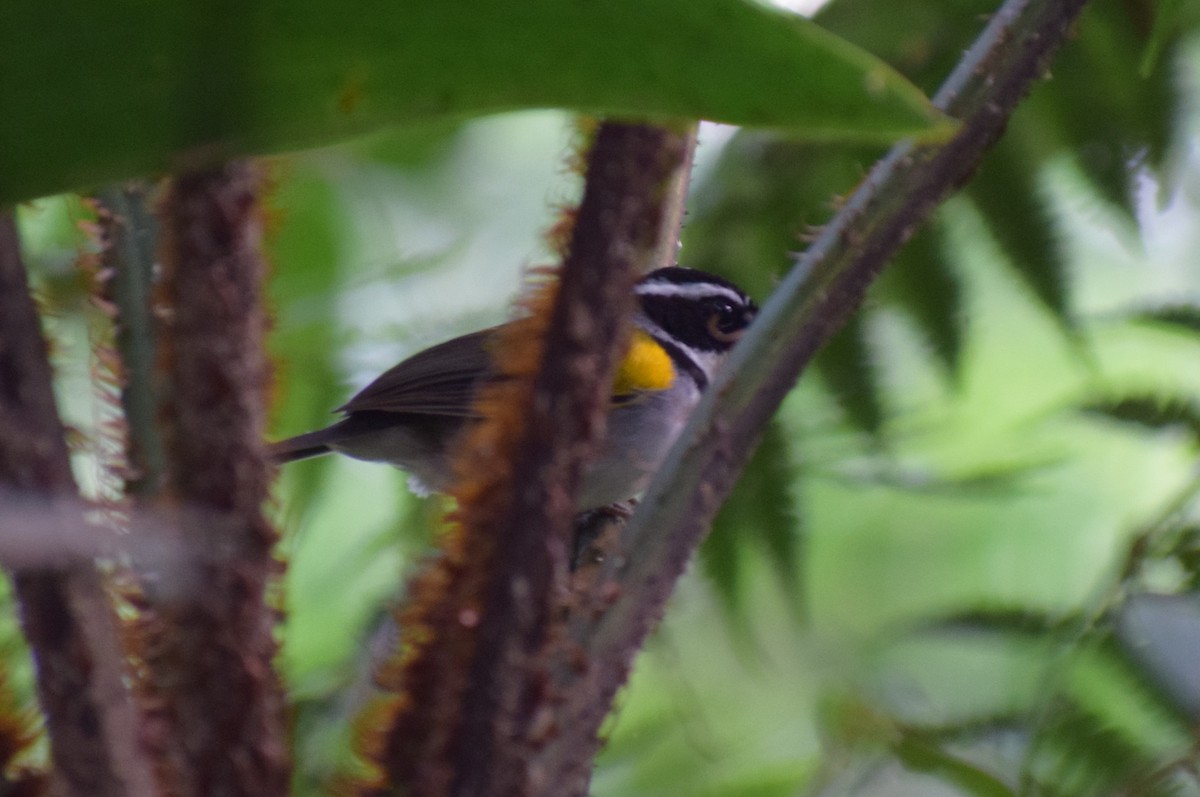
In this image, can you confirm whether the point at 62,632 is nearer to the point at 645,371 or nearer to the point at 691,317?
the point at 645,371

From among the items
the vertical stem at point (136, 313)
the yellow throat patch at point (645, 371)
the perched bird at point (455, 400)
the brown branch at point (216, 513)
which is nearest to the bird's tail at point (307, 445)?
the perched bird at point (455, 400)

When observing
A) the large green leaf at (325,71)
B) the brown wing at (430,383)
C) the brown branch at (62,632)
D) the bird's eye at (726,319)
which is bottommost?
the brown wing at (430,383)

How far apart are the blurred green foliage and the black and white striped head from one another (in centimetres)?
23

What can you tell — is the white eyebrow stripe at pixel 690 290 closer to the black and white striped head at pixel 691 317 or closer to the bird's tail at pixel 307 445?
the black and white striped head at pixel 691 317

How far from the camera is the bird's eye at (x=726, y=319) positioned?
5.38ft

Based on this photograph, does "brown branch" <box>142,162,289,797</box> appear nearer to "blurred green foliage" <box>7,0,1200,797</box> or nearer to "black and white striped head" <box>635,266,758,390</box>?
"blurred green foliage" <box>7,0,1200,797</box>

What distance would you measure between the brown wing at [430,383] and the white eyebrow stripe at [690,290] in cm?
25

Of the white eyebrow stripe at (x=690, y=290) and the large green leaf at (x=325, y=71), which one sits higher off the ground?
the large green leaf at (x=325, y=71)

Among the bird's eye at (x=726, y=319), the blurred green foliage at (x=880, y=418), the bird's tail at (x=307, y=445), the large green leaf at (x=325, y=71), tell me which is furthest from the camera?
the bird's eye at (x=726, y=319)

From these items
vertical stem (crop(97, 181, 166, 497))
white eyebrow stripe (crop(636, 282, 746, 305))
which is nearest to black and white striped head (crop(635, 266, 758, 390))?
white eyebrow stripe (crop(636, 282, 746, 305))

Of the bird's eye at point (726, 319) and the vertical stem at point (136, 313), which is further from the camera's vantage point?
the bird's eye at point (726, 319)

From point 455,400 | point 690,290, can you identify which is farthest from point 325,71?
point 690,290

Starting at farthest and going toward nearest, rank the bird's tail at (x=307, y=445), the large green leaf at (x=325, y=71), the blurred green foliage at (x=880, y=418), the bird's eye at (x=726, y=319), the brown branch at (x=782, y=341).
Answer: the bird's eye at (x=726, y=319)
the bird's tail at (x=307, y=445)
the blurred green foliage at (x=880, y=418)
the brown branch at (x=782, y=341)
the large green leaf at (x=325, y=71)

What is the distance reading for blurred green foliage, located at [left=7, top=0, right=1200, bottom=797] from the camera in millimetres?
916
